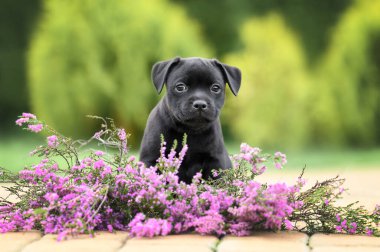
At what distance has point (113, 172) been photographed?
427cm

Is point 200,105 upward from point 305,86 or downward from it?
downward

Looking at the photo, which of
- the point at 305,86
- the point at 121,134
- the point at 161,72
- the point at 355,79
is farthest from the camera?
the point at 305,86

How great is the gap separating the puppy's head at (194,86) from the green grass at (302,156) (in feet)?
17.4

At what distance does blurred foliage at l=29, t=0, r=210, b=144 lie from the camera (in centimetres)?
1199

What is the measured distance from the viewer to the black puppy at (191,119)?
4.70m

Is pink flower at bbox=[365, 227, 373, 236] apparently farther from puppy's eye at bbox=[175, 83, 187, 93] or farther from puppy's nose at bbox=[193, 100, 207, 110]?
puppy's eye at bbox=[175, 83, 187, 93]

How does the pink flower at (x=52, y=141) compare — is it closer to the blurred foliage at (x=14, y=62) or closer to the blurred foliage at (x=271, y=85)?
the blurred foliage at (x=271, y=85)

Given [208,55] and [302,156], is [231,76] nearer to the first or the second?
[208,55]

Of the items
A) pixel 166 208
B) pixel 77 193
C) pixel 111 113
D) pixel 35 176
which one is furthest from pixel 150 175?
pixel 111 113

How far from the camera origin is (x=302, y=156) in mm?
12797

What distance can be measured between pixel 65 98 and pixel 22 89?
7.40 ft

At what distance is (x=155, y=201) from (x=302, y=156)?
9185 millimetres

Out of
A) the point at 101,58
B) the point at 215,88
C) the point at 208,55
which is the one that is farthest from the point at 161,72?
the point at 208,55

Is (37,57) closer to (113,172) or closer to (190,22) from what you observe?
(190,22)
